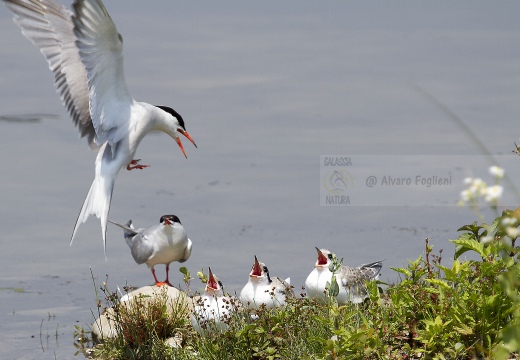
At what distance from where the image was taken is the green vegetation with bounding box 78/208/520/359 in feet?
13.8

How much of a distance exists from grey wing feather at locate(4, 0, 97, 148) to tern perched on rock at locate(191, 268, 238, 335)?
1.93 m

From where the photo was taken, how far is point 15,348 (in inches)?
243

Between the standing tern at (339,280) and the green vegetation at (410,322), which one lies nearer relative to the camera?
the green vegetation at (410,322)

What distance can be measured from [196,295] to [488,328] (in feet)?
7.37

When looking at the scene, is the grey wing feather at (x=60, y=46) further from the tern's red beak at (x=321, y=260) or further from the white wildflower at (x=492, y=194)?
the white wildflower at (x=492, y=194)

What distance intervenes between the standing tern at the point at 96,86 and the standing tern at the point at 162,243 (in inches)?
25.9

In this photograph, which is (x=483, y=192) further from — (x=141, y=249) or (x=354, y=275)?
(x=141, y=249)

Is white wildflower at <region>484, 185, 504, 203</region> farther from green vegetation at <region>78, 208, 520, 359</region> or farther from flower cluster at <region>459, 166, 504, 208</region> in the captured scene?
green vegetation at <region>78, 208, 520, 359</region>

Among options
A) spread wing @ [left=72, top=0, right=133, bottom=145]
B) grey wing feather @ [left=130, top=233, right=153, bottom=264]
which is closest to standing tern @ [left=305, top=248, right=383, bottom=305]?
grey wing feather @ [left=130, top=233, right=153, bottom=264]

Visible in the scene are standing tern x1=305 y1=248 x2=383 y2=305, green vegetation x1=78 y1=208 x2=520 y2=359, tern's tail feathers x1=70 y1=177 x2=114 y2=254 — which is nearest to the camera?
green vegetation x1=78 y1=208 x2=520 y2=359

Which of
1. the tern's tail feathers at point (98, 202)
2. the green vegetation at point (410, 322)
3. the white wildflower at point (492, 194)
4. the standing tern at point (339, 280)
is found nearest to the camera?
the white wildflower at point (492, 194)

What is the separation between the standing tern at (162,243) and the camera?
7.15m

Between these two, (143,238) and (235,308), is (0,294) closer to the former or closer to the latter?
(143,238)

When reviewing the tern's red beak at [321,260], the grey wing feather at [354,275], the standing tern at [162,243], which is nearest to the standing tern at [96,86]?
the standing tern at [162,243]
